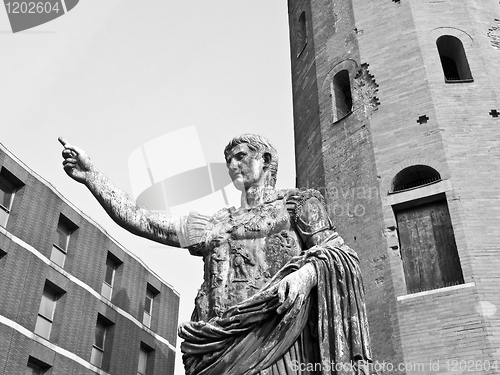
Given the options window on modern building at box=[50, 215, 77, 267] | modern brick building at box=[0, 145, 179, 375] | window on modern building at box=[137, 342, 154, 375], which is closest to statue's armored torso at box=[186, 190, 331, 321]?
modern brick building at box=[0, 145, 179, 375]

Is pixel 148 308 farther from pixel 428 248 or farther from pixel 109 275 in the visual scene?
pixel 428 248

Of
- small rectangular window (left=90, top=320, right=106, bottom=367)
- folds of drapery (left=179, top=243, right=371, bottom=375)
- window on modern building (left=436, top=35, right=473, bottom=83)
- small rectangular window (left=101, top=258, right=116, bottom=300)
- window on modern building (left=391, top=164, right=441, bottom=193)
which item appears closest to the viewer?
folds of drapery (left=179, top=243, right=371, bottom=375)

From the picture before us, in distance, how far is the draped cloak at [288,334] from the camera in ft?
11.8

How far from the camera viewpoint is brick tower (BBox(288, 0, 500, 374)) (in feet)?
43.0

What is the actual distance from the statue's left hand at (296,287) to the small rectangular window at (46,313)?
2154 centimetres

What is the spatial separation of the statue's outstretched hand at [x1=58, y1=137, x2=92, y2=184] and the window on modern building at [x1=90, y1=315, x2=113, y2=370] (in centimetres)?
2306

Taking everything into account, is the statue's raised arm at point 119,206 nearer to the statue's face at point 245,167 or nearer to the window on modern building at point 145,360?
the statue's face at point 245,167

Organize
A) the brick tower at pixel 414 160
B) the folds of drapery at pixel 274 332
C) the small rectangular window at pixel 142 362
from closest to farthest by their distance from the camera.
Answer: the folds of drapery at pixel 274 332 < the brick tower at pixel 414 160 < the small rectangular window at pixel 142 362

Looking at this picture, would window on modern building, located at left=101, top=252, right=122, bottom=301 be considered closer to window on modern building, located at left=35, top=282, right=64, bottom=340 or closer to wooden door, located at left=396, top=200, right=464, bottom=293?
window on modern building, located at left=35, top=282, right=64, bottom=340

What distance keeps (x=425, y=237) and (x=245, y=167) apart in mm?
11004

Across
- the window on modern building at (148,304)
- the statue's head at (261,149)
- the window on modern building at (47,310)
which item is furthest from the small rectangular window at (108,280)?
the statue's head at (261,149)

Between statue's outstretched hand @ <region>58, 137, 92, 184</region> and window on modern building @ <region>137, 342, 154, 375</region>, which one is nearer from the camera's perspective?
statue's outstretched hand @ <region>58, 137, 92, 184</region>

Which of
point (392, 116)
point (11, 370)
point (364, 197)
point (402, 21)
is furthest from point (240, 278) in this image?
point (11, 370)

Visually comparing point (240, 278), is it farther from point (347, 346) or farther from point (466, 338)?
point (466, 338)
